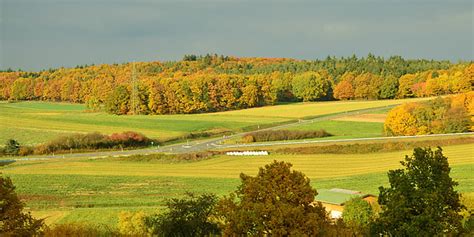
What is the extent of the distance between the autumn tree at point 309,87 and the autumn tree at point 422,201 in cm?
11090

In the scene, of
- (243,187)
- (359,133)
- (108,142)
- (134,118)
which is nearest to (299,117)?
(359,133)

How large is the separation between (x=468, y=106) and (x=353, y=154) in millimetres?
22535

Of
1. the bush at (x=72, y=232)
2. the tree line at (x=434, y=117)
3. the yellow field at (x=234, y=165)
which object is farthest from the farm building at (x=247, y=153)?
the bush at (x=72, y=232)

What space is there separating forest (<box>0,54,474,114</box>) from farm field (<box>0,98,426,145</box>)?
8.14 metres

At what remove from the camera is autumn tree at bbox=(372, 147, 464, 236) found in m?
15.1

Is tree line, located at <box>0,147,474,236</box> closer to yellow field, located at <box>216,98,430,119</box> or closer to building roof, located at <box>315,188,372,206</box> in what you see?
building roof, located at <box>315,188,372,206</box>

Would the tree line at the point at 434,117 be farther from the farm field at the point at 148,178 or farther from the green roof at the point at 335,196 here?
the green roof at the point at 335,196

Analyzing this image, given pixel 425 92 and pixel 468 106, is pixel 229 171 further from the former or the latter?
pixel 425 92

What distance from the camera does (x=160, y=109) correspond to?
108062mm

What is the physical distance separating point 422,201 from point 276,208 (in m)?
4.62

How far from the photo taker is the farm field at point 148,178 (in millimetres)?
36438

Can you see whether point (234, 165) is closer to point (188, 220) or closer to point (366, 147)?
point (366, 147)

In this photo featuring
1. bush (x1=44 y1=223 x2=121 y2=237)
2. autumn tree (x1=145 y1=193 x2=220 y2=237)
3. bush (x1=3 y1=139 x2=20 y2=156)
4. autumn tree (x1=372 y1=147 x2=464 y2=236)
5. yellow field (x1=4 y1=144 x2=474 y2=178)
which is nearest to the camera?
autumn tree (x1=372 y1=147 x2=464 y2=236)

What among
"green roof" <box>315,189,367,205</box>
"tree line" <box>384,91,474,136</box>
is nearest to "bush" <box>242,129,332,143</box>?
"tree line" <box>384,91,474,136</box>
